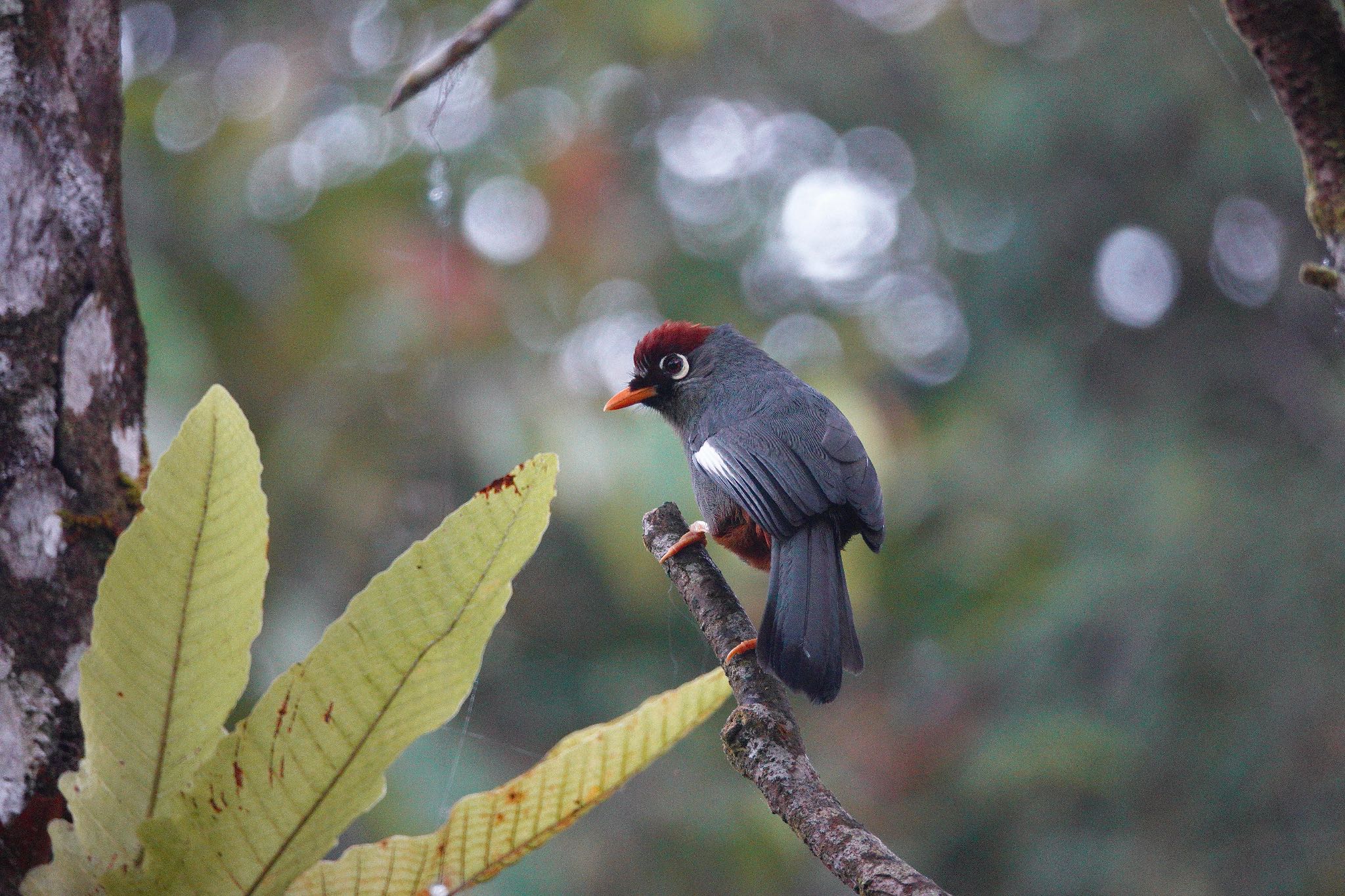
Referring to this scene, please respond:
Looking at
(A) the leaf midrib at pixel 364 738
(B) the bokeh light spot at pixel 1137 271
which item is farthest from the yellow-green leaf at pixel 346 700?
(B) the bokeh light spot at pixel 1137 271

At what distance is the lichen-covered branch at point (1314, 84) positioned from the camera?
143 centimetres

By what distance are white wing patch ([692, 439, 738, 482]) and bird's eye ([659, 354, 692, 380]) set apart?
440mm

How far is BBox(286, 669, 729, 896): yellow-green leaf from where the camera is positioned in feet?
3.75

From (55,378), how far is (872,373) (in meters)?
6.17

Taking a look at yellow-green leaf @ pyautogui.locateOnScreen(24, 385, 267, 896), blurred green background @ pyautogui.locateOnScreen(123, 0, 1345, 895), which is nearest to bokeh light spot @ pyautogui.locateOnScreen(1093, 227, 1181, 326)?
blurred green background @ pyautogui.locateOnScreen(123, 0, 1345, 895)

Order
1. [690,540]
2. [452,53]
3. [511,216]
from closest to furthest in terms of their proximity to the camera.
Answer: [452,53], [690,540], [511,216]

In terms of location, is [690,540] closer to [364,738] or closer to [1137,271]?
[364,738]

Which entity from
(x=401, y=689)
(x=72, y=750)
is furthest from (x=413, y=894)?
(x=72, y=750)

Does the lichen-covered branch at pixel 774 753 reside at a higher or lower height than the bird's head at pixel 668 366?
lower

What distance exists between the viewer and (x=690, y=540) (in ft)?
7.45

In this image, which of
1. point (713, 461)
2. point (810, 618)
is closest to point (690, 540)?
point (810, 618)

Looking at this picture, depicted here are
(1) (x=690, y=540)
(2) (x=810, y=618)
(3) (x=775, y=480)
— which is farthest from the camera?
(3) (x=775, y=480)

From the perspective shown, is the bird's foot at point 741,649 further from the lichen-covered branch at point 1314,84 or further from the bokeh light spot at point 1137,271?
the bokeh light spot at point 1137,271

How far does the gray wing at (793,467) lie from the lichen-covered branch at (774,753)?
0.48 meters
